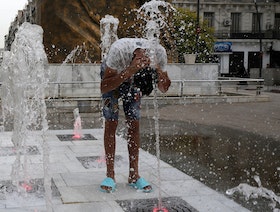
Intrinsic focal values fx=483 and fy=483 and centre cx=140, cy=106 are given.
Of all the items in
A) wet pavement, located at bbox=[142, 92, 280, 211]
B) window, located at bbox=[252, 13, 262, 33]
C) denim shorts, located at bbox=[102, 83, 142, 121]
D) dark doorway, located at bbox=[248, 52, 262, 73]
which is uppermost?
window, located at bbox=[252, 13, 262, 33]

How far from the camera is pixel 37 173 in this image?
5727mm

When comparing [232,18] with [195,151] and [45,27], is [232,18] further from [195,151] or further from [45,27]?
[195,151]

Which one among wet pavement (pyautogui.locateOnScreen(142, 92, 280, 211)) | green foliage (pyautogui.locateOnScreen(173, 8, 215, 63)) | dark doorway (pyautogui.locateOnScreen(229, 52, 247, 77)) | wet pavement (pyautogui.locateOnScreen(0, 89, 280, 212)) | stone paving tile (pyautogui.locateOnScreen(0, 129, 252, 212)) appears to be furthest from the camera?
dark doorway (pyautogui.locateOnScreen(229, 52, 247, 77))

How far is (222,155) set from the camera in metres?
7.15

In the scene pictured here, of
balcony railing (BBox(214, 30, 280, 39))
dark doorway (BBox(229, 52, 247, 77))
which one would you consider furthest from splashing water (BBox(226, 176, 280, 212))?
balcony railing (BBox(214, 30, 280, 39))

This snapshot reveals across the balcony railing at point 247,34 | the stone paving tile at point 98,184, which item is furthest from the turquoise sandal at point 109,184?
the balcony railing at point 247,34

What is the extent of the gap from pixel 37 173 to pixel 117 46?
76.9 inches

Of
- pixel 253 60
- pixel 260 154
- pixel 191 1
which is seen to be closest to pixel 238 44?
pixel 253 60

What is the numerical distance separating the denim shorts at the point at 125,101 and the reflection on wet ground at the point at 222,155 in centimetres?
122

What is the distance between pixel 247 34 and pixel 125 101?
4076 centimetres

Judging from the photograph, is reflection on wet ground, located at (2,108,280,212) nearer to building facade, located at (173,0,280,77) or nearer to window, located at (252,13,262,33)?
building facade, located at (173,0,280,77)

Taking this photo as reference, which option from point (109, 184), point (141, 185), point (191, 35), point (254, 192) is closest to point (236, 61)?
point (191, 35)

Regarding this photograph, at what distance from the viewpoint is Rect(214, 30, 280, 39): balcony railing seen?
1725 inches

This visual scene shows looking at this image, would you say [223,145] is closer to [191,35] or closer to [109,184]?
[109,184]
